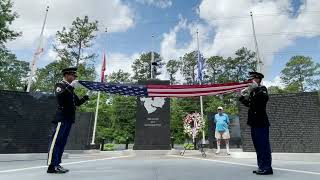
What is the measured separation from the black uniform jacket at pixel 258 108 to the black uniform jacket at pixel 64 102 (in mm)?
3409

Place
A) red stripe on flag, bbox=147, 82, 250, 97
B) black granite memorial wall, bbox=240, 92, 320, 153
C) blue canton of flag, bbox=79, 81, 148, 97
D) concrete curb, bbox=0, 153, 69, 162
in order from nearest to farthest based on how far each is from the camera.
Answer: blue canton of flag, bbox=79, 81, 148, 97 → red stripe on flag, bbox=147, 82, 250, 97 → concrete curb, bbox=0, 153, 69, 162 → black granite memorial wall, bbox=240, 92, 320, 153

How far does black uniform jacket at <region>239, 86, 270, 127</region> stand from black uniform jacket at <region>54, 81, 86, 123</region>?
3409 millimetres

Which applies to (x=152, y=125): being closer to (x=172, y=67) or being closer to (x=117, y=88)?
(x=117, y=88)

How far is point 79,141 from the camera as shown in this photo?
699 inches

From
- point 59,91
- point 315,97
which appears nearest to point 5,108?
point 59,91

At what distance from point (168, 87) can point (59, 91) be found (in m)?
2.76

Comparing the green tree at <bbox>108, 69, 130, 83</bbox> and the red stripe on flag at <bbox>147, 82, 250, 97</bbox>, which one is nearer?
the red stripe on flag at <bbox>147, 82, 250, 97</bbox>

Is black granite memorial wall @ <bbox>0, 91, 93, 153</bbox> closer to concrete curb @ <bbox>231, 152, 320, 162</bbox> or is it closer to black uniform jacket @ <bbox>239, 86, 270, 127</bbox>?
concrete curb @ <bbox>231, 152, 320, 162</bbox>

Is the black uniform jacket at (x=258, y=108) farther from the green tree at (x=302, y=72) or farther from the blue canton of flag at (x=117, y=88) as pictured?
the green tree at (x=302, y=72)

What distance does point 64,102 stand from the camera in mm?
6375

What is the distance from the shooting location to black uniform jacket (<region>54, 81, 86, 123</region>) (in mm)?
6336

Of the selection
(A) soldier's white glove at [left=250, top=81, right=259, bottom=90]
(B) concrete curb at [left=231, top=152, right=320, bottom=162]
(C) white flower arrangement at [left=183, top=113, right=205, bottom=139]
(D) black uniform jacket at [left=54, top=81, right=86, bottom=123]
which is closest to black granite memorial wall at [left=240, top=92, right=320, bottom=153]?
(B) concrete curb at [left=231, top=152, right=320, bottom=162]

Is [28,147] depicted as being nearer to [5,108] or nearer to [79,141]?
[5,108]

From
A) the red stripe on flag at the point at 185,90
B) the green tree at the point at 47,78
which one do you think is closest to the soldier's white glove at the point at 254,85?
the red stripe on flag at the point at 185,90
